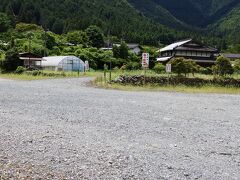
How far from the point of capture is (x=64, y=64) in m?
55.7

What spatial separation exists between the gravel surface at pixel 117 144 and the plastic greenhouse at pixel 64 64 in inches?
1671

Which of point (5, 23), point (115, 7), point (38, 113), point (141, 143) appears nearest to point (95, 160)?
point (141, 143)

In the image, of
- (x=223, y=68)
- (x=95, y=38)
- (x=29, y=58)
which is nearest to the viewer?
(x=223, y=68)

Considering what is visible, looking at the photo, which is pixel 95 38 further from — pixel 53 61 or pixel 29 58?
pixel 29 58

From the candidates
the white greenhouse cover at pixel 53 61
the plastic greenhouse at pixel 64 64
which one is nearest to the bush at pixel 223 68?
the plastic greenhouse at pixel 64 64

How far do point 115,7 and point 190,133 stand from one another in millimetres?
192468

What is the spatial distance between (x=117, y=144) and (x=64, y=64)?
48411 mm

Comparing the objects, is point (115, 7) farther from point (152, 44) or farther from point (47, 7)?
point (152, 44)

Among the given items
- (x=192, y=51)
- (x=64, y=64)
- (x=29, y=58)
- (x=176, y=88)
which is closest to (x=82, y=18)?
(x=192, y=51)

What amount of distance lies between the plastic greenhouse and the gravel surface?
139 ft

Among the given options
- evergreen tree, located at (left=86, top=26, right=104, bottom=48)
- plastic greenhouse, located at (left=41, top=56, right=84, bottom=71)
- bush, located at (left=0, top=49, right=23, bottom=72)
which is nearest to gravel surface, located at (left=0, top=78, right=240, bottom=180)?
bush, located at (left=0, top=49, right=23, bottom=72)

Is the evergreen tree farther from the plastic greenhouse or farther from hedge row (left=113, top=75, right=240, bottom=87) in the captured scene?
hedge row (left=113, top=75, right=240, bottom=87)

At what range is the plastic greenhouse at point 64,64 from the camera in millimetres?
55125

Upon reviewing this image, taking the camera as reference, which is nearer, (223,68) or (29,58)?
(223,68)
